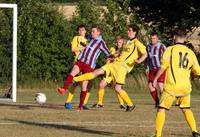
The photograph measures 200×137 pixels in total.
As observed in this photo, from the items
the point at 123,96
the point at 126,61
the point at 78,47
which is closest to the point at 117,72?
the point at 126,61

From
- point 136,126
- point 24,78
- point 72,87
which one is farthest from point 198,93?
point 136,126

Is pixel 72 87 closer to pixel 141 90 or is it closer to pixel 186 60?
pixel 186 60

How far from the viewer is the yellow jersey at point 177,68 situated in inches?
486

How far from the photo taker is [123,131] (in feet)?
44.8

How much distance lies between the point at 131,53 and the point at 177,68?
19.7 ft

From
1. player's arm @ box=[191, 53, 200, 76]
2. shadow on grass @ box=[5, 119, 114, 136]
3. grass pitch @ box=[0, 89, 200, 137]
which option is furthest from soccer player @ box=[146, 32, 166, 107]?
player's arm @ box=[191, 53, 200, 76]

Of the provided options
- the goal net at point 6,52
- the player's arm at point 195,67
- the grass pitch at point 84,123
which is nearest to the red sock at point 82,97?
the grass pitch at point 84,123

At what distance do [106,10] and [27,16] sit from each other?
378 centimetres

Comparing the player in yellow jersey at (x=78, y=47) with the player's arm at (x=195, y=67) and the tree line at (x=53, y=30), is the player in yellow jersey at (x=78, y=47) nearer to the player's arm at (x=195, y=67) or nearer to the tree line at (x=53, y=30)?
the player's arm at (x=195, y=67)

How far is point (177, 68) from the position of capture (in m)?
12.4

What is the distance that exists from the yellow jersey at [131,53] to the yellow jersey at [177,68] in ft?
18.9

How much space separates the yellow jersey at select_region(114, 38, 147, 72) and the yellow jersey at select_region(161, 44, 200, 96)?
5747mm

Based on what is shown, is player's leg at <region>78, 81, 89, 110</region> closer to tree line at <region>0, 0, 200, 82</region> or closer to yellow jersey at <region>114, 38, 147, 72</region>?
yellow jersey at <region>114, 38, 147, 72</region>

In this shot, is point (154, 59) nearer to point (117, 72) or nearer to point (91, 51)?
point (117, 72)
